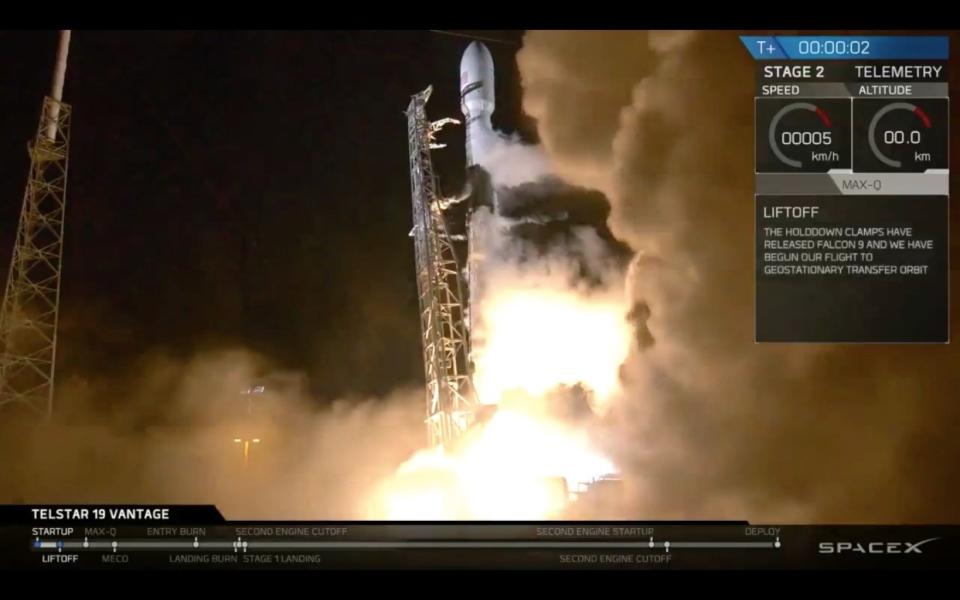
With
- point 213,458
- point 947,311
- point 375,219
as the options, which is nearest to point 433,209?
point 375,219

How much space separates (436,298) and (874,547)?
9.71 ft

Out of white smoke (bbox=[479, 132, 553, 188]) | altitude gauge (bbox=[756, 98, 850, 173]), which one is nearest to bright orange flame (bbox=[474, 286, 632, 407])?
white smoke (bbox=[479, 132, 553, 188])

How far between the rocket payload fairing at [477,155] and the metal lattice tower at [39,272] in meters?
2.46

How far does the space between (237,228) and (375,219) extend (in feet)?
2.76

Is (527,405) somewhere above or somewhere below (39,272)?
below

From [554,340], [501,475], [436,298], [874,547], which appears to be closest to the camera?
[874,547]

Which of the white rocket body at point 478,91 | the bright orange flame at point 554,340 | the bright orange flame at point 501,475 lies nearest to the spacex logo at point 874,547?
the bright orange flame at point 501,475

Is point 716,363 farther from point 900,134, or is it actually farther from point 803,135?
point 900,134

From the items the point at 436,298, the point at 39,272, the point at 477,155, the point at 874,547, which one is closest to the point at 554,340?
the point at 436,298

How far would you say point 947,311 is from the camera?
21.0ft

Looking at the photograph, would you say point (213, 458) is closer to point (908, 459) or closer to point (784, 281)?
point (784, 281)

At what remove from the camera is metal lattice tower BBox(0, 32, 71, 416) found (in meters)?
6.60

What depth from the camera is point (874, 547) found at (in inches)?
250
